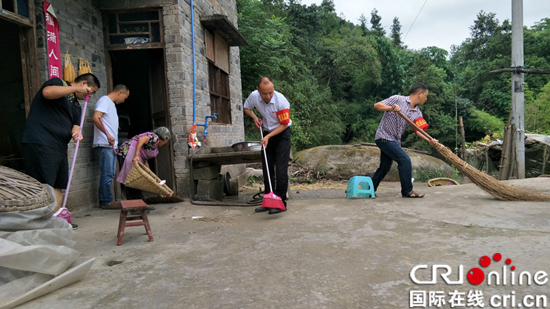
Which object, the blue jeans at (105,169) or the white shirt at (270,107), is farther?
the blue jeans at (105,169)

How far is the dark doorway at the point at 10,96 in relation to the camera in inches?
218

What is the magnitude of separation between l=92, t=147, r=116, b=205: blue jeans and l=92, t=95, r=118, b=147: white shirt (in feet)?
0.36

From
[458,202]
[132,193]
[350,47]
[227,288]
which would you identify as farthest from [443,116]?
[227,288]

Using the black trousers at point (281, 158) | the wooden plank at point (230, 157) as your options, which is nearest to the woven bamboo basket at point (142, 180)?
the black trousers at point (281, 158)

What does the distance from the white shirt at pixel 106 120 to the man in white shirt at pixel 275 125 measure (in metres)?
1.82

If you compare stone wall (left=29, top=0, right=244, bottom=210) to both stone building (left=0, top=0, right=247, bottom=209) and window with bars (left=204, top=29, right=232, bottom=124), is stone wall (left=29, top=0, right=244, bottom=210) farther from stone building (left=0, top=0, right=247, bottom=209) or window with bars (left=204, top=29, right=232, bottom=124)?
window with bars (left=204, top=29, right=232, bottom=124)

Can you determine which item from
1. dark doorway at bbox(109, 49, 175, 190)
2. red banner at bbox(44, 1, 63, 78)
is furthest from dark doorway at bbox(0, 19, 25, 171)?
dark doorway at bbox(109, 49, 175, 190)

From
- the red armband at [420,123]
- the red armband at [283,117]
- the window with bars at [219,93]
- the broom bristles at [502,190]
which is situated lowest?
the broom bristles at [502,190]

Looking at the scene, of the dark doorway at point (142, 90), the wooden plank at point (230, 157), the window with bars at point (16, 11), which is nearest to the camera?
the window with bars at point (16, 11)

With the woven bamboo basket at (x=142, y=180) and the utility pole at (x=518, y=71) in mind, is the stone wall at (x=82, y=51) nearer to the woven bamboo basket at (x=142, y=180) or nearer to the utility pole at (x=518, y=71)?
the woven bamboo basket at (x=142, y=180)

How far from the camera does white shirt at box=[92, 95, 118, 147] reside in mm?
5055

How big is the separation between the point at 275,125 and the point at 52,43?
2.92 meters

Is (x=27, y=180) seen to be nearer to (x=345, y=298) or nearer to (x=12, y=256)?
(x=12, y=256)

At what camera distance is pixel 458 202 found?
4.75m
